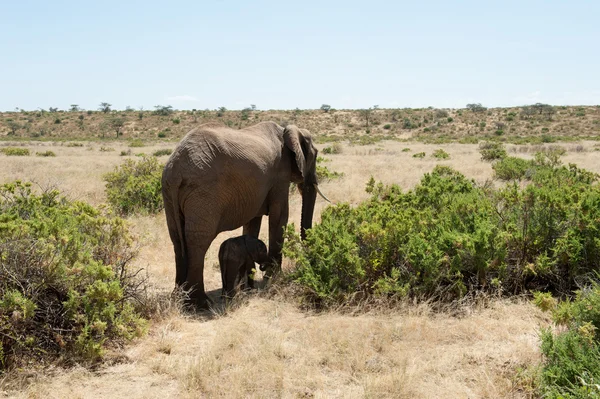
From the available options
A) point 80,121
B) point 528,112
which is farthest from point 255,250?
point 80,121

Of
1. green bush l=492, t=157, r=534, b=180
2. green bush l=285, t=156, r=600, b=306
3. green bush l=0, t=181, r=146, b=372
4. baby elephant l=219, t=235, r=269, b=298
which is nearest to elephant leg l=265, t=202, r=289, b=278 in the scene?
baby elephant l=219, t=235, r=269, b=298

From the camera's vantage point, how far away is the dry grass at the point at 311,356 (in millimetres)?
3980

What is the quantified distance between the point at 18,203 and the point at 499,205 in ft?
22.2

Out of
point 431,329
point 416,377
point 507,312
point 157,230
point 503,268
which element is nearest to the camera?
point 416,377

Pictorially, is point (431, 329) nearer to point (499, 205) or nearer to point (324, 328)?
point (324, 328)

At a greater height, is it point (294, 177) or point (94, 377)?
point (294, 177)

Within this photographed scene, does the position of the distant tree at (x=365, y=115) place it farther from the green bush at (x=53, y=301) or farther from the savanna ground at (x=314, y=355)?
the green bush at (x=53, y=301)

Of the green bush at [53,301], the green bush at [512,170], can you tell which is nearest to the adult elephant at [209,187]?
the green bush at [53,301]

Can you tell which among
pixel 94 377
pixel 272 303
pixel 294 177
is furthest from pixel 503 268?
pixel 94 377

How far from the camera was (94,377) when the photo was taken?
4258 mm

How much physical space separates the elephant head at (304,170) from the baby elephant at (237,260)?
3.86ft

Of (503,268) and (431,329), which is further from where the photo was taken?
(503,268)

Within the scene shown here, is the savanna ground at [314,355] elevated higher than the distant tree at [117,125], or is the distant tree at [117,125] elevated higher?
the distant tree at [117,125]

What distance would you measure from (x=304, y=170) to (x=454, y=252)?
265cm
